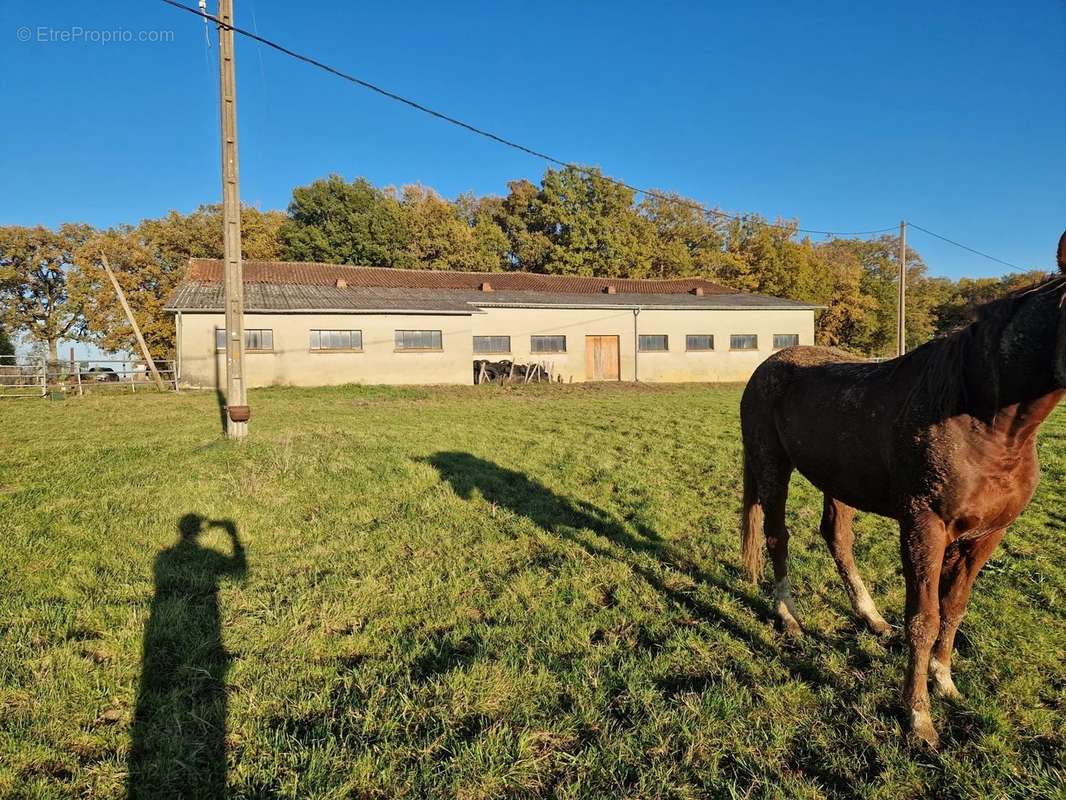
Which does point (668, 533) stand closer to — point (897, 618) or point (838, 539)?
point (838, 539)

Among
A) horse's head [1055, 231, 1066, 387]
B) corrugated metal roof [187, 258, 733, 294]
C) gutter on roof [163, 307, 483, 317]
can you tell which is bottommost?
horse's head [1055, 231, 1066, 387]

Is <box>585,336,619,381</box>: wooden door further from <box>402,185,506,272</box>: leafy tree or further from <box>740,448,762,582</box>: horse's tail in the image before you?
<box>740,448,762,582</box>: horse's tail

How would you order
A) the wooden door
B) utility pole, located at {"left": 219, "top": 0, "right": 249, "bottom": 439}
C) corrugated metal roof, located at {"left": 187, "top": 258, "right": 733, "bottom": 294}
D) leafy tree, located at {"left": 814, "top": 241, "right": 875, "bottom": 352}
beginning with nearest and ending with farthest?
utility pole, located at {"left": 219, "top": 0, "right": 249, "bottom": 439}
corrugated metal roof, located at {"left": 187, "top": 258, "right": 733, "bottom": 294}
the wooden door
leafy tree, located at {"left": 814, "top": 241, "right": 875, "bottom": 352}

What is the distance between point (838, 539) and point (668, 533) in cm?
156

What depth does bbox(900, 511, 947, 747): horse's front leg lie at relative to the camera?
237cm

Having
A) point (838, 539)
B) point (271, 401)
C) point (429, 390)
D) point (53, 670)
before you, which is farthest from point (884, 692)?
point (429, 390)

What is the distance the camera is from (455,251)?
40031 millimetres

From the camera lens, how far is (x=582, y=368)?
83.4ft

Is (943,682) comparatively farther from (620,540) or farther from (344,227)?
(344,227)

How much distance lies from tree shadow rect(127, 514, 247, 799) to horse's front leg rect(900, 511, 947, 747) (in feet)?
9.56

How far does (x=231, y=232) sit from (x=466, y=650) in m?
7.68

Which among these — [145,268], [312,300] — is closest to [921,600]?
[312,300]

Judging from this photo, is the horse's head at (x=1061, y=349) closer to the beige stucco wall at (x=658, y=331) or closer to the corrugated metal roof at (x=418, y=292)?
the corrugated metal roof at (x=418, y=292)

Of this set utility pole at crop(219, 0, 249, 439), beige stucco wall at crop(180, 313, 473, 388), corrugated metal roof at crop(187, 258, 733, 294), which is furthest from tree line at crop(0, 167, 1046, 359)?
utility pole at crop(219, 0, 249, 439)
